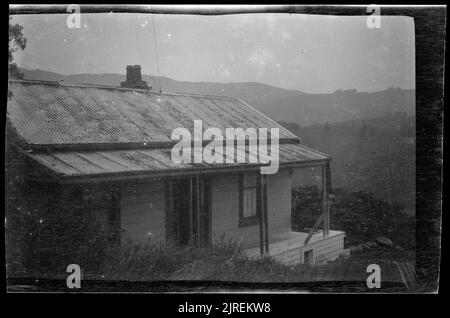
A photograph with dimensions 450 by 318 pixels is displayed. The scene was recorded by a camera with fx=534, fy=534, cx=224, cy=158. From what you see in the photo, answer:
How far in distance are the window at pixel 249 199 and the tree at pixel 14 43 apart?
3.19 m

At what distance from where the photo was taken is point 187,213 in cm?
681

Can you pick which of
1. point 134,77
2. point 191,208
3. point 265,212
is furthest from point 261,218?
point 134,77

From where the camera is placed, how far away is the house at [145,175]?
20.9 ft

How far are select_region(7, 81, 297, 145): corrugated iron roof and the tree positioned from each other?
0.18 m

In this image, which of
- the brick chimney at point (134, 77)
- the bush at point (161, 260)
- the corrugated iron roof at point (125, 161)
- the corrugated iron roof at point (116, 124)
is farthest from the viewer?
the brick chimney at point (134, 77)

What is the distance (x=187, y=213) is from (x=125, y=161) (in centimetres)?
104

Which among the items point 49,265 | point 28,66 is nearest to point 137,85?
point 28,66

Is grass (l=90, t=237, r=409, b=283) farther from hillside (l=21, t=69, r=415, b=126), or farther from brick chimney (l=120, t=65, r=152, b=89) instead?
brick chimney (l=120, t=65, r=152, b=89)

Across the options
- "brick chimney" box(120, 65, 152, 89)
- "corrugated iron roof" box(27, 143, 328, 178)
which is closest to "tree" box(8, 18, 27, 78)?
"corrugated iron roof" box(27, 143, 328, 178)

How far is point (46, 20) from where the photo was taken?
675cm

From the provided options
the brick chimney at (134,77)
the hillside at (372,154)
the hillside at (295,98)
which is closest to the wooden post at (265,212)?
the hillside at (372,154)

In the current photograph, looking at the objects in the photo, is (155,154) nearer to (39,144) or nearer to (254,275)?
(39,144)

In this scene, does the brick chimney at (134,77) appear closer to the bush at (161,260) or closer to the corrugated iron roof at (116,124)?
the corrugated iron roof at (116,124)

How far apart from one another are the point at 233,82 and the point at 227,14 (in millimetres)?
873
